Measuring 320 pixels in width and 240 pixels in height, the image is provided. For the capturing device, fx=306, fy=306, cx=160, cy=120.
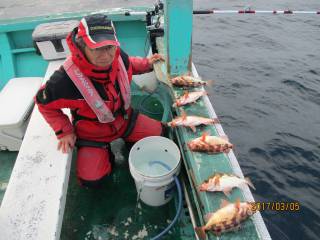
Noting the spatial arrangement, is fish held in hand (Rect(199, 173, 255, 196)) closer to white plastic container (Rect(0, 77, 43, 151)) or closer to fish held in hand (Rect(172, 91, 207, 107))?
fish held in hand (Rect(172, 91, 207, 107))

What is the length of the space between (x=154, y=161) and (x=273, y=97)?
5.00 meters

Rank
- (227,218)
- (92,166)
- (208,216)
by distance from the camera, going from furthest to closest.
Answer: (92,166) → (208,216) → (227,218)

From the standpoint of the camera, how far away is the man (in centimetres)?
319

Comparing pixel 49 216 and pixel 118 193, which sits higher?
pixel 49 216

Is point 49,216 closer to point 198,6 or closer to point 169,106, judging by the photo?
point 169,106

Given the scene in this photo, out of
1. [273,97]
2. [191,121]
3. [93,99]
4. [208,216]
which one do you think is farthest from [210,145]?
[273,97]

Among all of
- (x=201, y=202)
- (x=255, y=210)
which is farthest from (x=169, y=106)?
(x=255, y=210)

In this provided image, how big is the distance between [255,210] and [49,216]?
191 centimetres

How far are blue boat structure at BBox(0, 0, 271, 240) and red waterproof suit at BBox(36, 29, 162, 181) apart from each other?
0.89ft

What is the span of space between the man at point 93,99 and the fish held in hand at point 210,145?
1.07 meters

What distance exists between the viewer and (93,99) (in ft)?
11.8

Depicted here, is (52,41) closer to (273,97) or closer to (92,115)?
(92,115)

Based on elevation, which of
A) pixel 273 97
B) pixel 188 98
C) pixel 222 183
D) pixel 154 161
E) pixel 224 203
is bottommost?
pixel 273 97

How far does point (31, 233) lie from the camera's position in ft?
8.95
